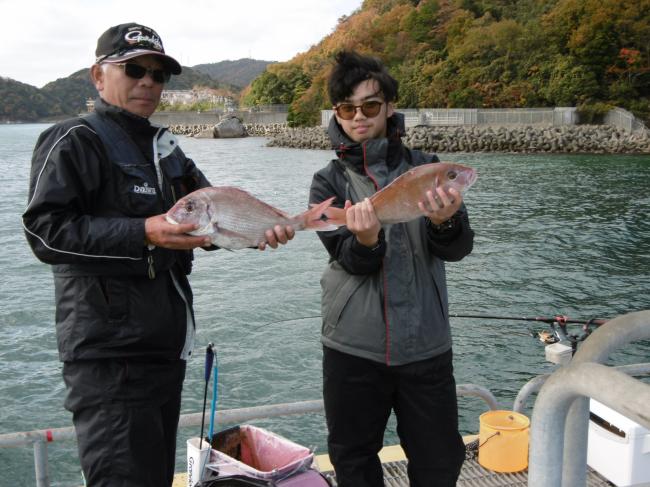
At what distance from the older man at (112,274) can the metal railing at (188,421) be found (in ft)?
2.56

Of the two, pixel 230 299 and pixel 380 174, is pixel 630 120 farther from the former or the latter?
pixel 380 174

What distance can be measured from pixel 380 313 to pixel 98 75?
1.56 m

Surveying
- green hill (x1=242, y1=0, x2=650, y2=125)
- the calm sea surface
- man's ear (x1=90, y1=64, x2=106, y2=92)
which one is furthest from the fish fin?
green hill (x1=242, y1=0, x2=650, y2=125)

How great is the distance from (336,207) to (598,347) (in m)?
1.48

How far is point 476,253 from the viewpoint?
595 inches

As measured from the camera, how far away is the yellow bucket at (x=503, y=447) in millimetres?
4012

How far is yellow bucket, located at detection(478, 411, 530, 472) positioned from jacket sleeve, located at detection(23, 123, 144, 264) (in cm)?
269

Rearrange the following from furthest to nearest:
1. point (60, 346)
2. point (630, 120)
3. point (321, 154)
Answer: point (321, 154) → point (630, 120) → point (60, 346)

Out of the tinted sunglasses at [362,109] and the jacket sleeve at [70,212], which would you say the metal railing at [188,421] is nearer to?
the jacket sleeve at [70,212]

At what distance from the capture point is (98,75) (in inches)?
104

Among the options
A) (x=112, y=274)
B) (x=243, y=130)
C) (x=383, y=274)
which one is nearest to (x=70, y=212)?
(x=112, y=274)

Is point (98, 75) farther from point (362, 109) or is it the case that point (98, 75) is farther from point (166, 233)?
point (362, 109)

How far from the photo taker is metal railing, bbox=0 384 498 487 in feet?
10.2

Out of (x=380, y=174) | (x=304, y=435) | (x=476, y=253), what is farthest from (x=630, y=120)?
(x=380, y=174)
